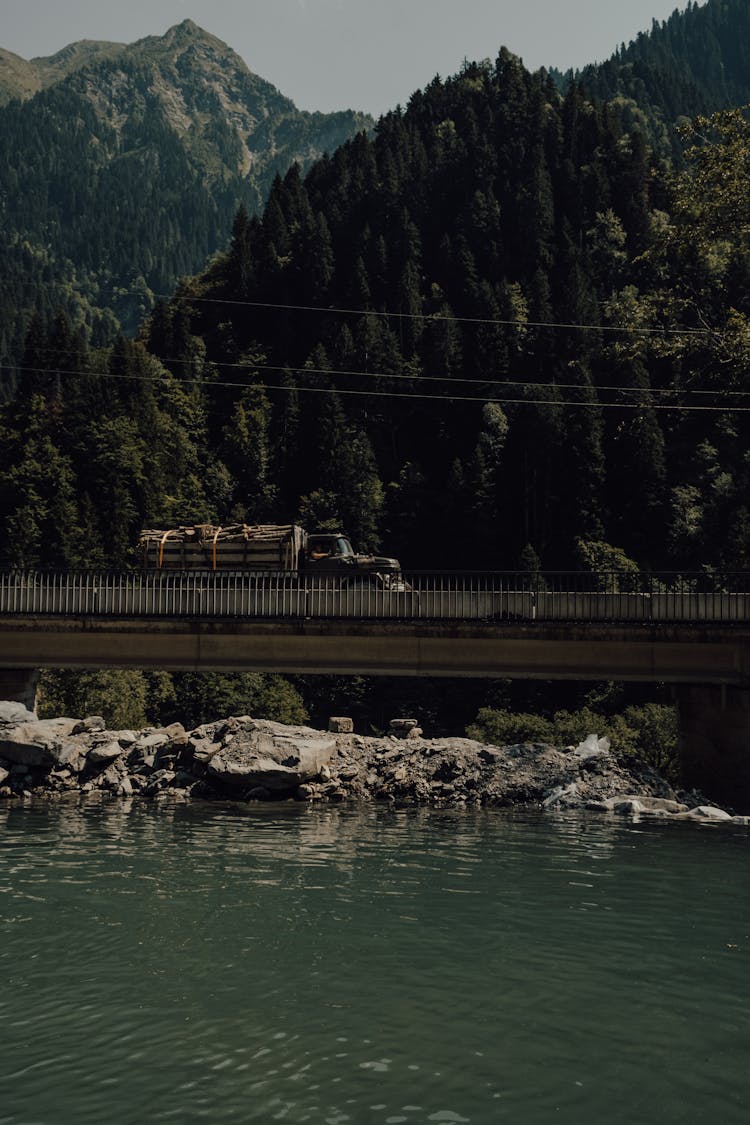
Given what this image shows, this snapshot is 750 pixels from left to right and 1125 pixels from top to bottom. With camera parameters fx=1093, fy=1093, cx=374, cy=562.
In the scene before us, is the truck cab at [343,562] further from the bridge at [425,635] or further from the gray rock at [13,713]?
the gray rock at [13,713]

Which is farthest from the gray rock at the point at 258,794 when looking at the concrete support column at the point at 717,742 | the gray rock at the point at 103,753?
the concrete support column at the point at 717,742

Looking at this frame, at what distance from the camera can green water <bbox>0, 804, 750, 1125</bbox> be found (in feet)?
37.5

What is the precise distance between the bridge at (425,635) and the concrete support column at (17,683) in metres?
0.36

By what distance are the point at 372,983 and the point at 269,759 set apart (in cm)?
2480

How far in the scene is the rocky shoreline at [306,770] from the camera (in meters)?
38.7

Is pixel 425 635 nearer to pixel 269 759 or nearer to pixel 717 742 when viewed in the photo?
pixel 269 759

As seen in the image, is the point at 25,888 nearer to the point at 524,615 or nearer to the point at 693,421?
the point at 524,615

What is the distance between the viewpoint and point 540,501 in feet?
401

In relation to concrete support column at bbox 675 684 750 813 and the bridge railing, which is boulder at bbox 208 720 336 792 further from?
concrete support column at bbox 675 684 750 813

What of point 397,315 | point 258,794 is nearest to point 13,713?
point 258,794

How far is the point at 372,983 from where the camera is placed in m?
15.5

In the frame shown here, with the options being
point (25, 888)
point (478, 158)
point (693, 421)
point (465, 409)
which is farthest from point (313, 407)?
point (25, 888)

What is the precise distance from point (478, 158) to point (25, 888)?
168470 millimetres

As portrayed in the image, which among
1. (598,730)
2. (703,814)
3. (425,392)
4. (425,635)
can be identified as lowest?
(703,814)
